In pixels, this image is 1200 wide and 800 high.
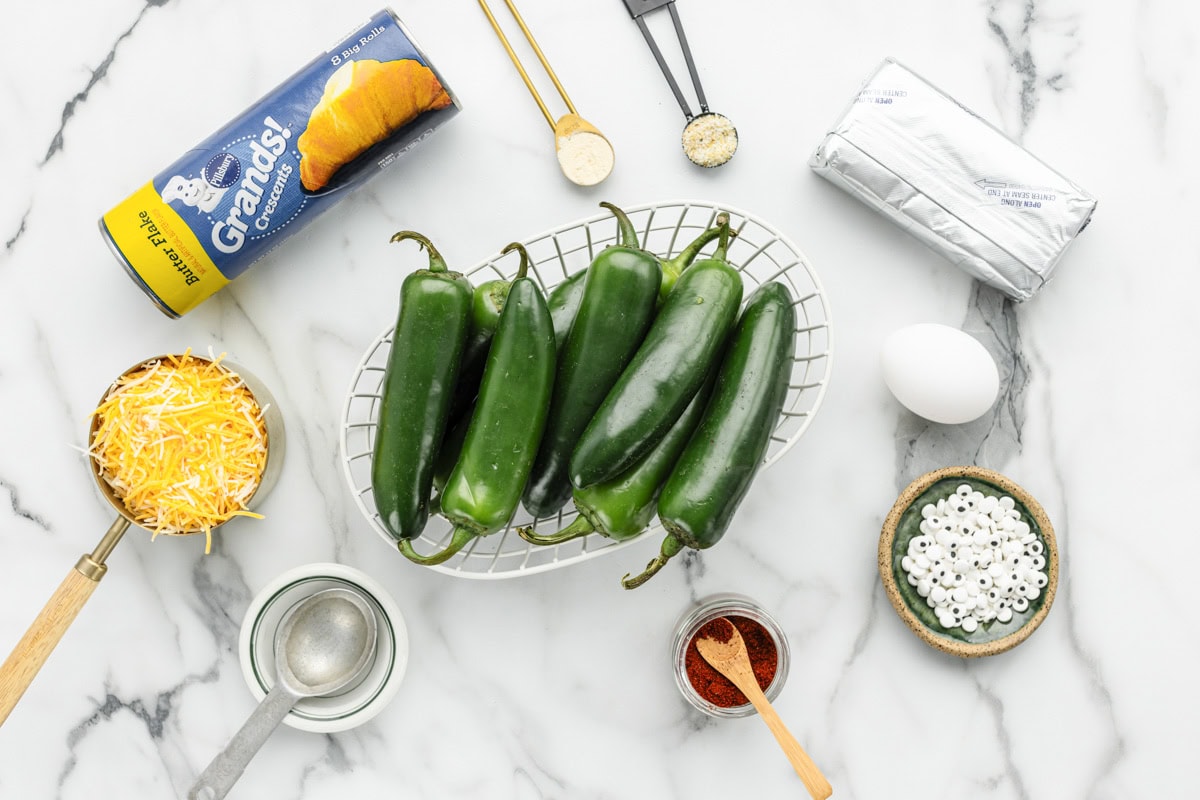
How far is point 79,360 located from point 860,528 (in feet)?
3.68

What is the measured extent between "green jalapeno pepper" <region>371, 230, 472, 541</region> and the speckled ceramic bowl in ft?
2.02

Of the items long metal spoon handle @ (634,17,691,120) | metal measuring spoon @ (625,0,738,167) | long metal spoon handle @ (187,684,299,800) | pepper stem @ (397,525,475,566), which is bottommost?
long metal spoon handle @ (187,684,299,800)

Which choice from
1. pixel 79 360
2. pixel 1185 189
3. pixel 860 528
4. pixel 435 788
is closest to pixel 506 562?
pixel 435 788

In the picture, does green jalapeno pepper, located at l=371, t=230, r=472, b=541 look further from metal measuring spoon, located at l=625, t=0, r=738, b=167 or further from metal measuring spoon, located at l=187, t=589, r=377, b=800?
metal measuring spoon, located at l=625, t=0, r=738, b=167

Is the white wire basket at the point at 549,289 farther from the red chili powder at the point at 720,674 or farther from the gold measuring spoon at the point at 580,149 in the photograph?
the red chili powder at the point at 720,674

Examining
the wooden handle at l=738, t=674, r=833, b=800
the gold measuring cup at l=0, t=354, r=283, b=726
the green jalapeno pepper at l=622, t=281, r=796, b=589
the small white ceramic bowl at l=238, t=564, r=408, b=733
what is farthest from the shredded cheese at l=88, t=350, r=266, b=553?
the wooden handle at l=738, t=674, r=833, b=800

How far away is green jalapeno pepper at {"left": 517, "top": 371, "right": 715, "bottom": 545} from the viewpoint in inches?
38.6

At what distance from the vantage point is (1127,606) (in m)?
1.26

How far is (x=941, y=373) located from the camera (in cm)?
112

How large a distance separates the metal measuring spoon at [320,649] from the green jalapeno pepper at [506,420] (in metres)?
0.26

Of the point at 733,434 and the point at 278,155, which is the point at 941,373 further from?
the point at 278,155

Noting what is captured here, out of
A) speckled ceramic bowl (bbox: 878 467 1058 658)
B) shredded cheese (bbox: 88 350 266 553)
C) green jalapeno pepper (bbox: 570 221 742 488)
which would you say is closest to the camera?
green jalapeno pepper (bbox: 570 221 742 488)

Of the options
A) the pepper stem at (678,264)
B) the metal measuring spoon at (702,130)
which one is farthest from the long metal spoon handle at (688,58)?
the pepper stem at (678,264)

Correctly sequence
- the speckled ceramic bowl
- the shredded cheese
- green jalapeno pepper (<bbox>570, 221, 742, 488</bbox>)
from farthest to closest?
the speckled ceramic bowl, the shredded cheese, green jalapeno pepper (<bbox>570, 221, 742, 488</bbox>)
